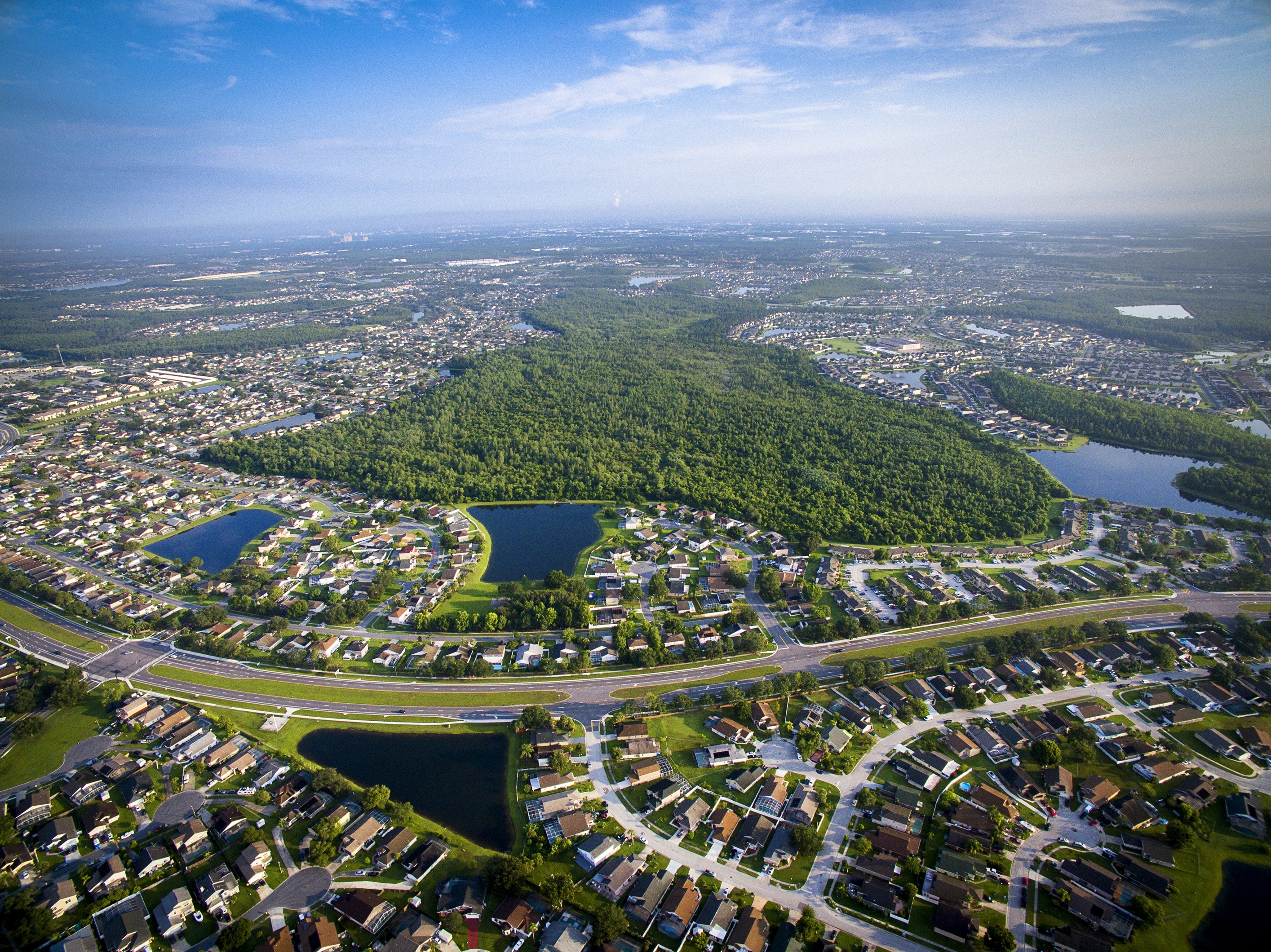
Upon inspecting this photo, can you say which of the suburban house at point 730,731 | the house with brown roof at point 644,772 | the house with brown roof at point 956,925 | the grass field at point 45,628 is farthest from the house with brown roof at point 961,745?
the grass field at point 45,628

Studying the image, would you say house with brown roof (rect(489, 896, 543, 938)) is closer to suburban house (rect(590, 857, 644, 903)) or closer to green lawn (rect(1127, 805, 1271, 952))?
suburban house (rect(590, 857, 644, 903))

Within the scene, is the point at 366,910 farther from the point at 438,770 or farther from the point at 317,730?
the point at 317,730

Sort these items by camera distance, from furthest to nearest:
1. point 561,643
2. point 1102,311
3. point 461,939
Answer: point 1102,311 → point 561,643 → point 461,939

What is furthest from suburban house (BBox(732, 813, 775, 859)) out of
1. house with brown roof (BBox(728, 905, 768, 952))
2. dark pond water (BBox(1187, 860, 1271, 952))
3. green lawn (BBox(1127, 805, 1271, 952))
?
dark pond water (BBox(1187, 860, 1271, 952))

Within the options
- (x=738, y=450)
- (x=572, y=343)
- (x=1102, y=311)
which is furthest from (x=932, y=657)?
(x=1102, y=311)

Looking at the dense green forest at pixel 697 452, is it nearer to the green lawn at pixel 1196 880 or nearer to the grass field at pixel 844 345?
the grass field at pixel 844 345

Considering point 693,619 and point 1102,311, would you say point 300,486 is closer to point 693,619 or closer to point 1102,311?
point 693,619
